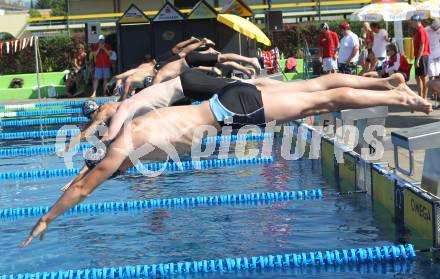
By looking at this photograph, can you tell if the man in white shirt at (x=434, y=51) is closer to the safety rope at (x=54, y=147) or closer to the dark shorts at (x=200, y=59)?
Answer: the safety rope at (x=54, y=147)

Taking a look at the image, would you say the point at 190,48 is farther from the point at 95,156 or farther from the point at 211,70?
the point at 95,156

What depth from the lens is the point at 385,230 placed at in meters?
6.63

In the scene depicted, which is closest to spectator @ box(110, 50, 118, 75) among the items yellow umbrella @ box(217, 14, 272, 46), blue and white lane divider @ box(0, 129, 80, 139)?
yellow umbrella @ box(217, 14, 272, 46)

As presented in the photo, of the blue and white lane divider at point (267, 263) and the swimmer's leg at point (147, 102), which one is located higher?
the swimmer's leg at point (147, 102)

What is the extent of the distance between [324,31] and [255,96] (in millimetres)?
11900

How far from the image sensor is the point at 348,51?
16.1m

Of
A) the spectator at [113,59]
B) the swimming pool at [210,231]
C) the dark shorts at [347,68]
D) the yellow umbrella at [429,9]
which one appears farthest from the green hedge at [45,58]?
the swimming pool at [210,231]

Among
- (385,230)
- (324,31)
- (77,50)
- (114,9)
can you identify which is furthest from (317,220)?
(114,9)

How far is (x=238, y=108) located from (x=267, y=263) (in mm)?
1165

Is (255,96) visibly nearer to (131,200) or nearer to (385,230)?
(385,230)

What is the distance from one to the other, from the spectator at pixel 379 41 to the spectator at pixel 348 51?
0.73m

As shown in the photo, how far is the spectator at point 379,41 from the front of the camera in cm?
1518

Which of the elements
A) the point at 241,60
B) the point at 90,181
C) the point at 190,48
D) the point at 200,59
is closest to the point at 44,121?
the point at 190,48

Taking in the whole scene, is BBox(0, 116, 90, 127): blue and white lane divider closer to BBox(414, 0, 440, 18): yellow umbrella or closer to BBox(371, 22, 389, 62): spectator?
BBox(371, 22, 389, 62): spectator
